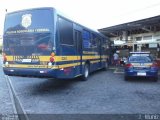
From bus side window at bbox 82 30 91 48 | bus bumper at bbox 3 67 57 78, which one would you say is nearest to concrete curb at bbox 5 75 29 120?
bus bumper at bbox 3 67 57 78

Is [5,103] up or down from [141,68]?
down

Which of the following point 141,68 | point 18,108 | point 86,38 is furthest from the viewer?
point 86,38

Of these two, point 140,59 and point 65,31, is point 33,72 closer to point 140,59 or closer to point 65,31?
point 65,31

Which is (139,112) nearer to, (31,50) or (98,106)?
(98,106)

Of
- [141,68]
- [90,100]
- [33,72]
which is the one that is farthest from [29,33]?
[141,68]

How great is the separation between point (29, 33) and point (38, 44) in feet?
1.92

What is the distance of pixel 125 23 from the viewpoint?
87.4 feet

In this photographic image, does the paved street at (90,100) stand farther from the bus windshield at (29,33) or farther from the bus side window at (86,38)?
the bus side window at (86,38)

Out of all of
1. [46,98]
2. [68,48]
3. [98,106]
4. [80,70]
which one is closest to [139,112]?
[98,106]

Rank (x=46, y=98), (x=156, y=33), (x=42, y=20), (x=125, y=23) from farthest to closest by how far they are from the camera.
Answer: (x=156, y=33) → (x=125, y=23) → (x=42, y=20) → (x=46, y=98)

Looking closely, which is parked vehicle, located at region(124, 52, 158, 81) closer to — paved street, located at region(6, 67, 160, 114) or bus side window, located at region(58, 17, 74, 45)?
paved street, located at region(6, 67, 160, 114)

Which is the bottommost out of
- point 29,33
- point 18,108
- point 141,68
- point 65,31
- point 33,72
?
point 18,108

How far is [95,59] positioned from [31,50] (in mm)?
7293

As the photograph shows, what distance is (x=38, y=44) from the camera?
32.9 feet
